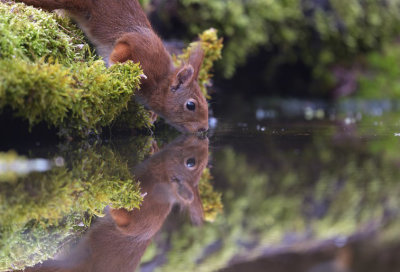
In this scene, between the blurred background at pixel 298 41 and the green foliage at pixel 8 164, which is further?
the blurred background at pixel 298 41

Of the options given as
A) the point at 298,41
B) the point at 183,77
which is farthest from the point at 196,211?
the point at 298,41

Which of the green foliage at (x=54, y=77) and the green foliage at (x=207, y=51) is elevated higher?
the green foliage at (x=207, y=51)

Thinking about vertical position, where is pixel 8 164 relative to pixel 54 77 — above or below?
below

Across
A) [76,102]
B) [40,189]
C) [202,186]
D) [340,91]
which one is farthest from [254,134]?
[340,91]

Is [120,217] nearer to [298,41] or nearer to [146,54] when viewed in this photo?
[146,54]

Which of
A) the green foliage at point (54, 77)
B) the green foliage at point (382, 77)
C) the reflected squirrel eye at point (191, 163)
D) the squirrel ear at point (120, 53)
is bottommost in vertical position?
the reflected squirrel eye at point (191, 163)

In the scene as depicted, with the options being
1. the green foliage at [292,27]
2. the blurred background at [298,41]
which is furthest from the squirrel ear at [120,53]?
the green foliage at [292,27]

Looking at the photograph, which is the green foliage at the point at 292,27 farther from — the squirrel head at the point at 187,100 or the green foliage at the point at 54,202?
the green foliage at the point at 54,202
